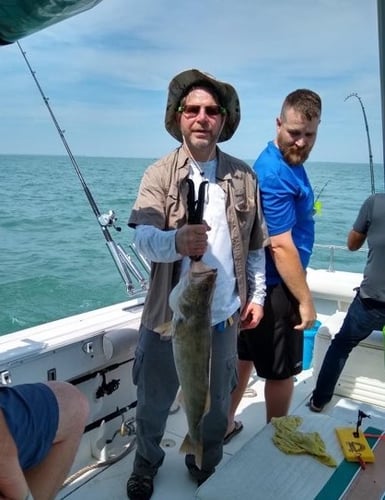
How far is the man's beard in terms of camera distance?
2.57 m

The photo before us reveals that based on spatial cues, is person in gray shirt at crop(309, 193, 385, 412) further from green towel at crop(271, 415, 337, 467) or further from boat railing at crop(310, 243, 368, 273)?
boat railing at crop(310, 243, 368, 273)

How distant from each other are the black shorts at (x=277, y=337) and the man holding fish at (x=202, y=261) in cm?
22

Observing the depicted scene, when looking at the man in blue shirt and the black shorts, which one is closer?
the man in blue shirt

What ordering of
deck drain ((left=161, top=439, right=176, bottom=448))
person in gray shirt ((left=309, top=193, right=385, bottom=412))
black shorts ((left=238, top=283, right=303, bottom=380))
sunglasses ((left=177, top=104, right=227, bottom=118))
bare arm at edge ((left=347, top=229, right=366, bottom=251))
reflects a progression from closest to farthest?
sunglasses ((left=177, top=104, right=227, bottom=118)), black shorts ((left=238, top=283, right=303, bottom=380)), deck drain ((left=161, top=439, right=176, bottom=448)), person in gray shirt ((left=309, top=193, right=385, bottom=412)), bare arm at edge ((left=347, top=229, right=366, bottom=251))

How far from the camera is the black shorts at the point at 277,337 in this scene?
2.65 meters

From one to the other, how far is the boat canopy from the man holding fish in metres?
0.81

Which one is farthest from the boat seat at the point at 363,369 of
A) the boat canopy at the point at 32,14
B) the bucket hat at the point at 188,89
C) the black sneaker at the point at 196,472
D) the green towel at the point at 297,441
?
the boat canopy at the point at 32,14

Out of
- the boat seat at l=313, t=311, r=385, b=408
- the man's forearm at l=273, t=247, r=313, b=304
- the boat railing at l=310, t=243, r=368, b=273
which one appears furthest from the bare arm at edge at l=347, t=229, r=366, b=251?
the boat railing at l=310, t=243, r=368, b=273

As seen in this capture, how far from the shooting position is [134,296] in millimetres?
3414

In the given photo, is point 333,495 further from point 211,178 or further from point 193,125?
point 193,125

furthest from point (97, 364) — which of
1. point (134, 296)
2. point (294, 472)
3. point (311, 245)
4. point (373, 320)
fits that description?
point (373, 320)

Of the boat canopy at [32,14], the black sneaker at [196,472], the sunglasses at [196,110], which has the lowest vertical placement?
the black sneaker at [196,472]

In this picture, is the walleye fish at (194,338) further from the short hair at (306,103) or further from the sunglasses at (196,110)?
the short hair at (306,103)

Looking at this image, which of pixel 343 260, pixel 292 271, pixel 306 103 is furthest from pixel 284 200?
pixel 343 260
